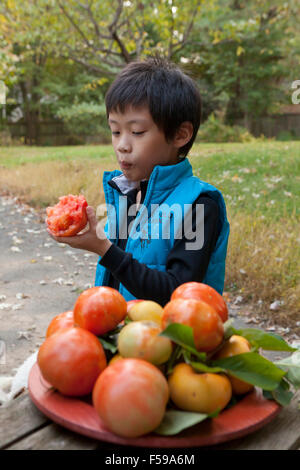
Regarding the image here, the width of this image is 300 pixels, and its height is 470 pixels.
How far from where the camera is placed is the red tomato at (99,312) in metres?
1.09

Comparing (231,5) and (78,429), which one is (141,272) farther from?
(231,5)

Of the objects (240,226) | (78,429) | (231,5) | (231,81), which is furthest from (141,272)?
(231,81)

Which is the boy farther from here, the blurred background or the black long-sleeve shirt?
the blurred background

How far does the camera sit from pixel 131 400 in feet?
2.89

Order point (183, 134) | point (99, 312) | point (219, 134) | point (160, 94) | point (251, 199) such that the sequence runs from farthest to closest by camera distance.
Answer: point (219, 134) < point (251, 199) < point (183, 134) < point (160, 94) < point (99, 312)

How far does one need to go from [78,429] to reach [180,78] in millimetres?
1467

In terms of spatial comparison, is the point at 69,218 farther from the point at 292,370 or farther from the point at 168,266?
the point at 292,370

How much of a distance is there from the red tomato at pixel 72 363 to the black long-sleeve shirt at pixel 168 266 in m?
0.58

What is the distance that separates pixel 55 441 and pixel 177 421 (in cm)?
25

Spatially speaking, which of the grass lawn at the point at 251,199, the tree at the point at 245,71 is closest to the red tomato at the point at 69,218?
the grass lawn at the point at 251,199

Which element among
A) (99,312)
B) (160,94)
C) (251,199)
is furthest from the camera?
(251,199)

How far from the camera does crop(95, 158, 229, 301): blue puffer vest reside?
1834 mm

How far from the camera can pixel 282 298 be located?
3.77 meters

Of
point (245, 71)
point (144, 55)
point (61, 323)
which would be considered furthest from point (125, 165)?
point (245, 71)
